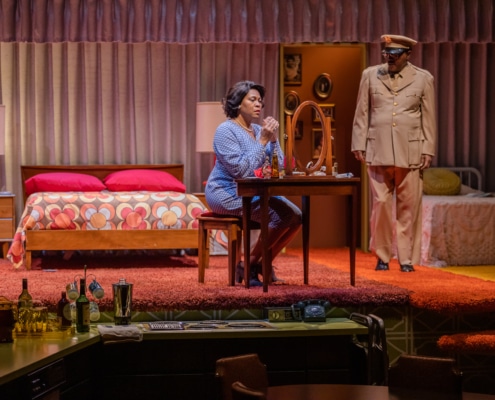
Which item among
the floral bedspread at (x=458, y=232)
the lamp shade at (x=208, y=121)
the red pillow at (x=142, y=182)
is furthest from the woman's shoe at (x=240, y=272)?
the lamp shade at (x=208, y=121)

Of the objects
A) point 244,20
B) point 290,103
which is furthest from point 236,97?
point 290,103

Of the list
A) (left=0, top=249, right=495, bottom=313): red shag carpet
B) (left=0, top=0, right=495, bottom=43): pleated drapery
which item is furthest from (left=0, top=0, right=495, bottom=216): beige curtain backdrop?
(left=0, top=249, right=495, bottom=313): red shag carpet

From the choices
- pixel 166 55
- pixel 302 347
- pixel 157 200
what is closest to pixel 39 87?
→ pixel 166 55

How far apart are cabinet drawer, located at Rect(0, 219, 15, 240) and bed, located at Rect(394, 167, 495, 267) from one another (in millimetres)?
3404

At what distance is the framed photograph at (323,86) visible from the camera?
9086 millimetres

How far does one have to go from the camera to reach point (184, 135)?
8289 millimetres

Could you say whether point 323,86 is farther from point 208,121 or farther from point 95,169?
point 95,169

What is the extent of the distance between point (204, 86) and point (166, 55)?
0.46 metres

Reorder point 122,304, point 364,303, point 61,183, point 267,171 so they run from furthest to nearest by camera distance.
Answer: point 61,183
point 267,171
point 364,303
point 122,304

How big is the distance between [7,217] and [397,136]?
334cm

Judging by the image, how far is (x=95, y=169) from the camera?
8102mm

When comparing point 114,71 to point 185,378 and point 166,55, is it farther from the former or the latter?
point 185,378

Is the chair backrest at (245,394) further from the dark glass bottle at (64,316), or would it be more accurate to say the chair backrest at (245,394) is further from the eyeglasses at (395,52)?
the eyeglasses at (395,52)

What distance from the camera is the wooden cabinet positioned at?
7.38m
